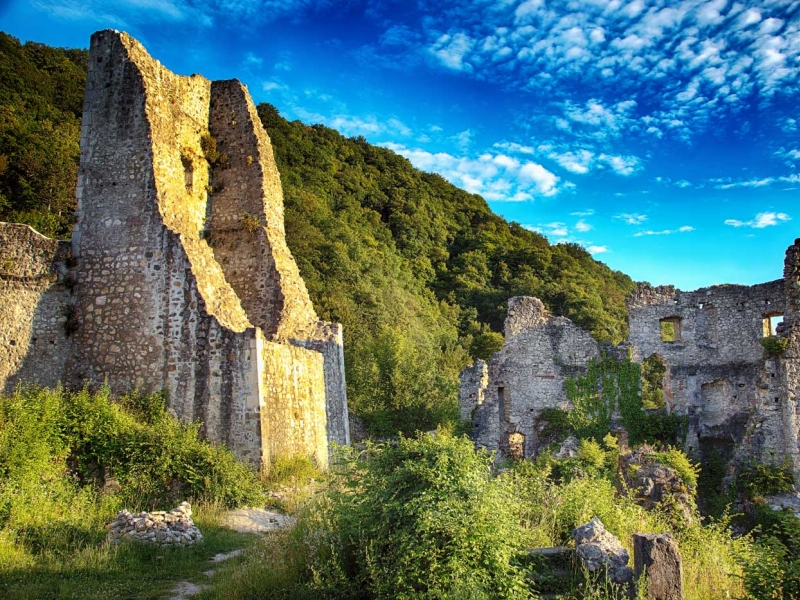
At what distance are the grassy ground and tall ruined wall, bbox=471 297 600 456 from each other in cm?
1774

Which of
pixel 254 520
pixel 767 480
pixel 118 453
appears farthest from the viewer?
pixel 767 480

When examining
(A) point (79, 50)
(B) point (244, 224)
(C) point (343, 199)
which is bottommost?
(B) point (244, 224)

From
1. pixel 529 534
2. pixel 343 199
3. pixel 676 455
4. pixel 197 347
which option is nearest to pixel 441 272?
pixel 343 199

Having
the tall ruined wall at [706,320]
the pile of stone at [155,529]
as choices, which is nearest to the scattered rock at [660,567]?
the pile of stone at [155,529]

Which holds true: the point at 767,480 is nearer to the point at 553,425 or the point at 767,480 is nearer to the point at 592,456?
the point at 592,456

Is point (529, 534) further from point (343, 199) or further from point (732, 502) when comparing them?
point (343, 199)

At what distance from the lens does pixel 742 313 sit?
25.0 meters

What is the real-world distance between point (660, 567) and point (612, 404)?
61.8 feet

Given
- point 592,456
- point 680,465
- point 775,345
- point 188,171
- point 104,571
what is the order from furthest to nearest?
point 775,345, point 592,456, point 680,465, point 188,171, point 104,571

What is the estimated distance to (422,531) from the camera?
6059 millimetres

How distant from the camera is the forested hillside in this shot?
28766 mm

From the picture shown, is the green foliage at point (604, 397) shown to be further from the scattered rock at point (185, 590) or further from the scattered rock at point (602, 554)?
the scattered rock at point (185, 590)

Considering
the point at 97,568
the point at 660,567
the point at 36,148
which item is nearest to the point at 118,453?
the point at 97,568

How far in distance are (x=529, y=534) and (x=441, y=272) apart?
46.1 m
